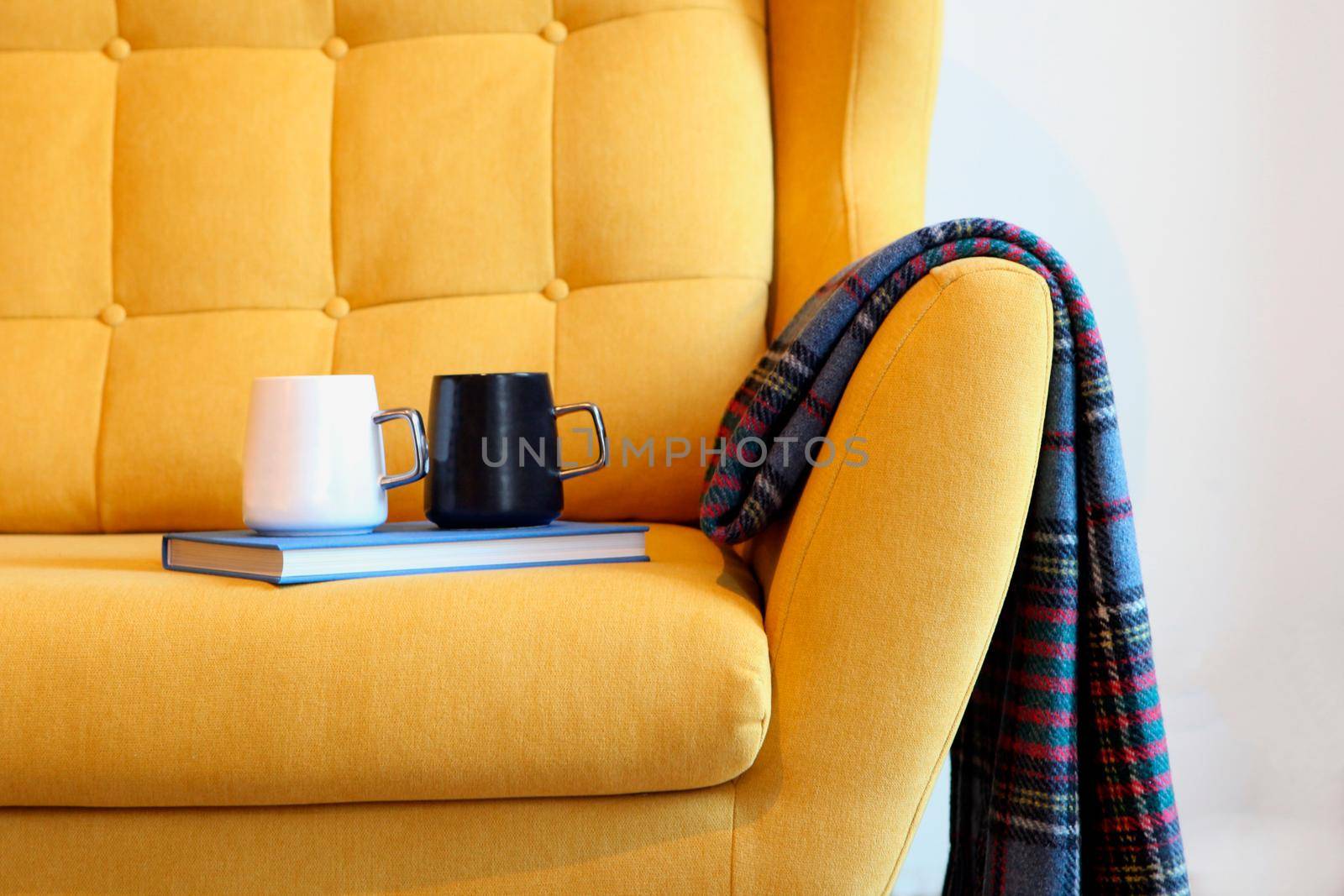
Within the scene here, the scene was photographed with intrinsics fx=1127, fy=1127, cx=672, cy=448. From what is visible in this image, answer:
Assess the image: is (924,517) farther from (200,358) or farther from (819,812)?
(200,358)

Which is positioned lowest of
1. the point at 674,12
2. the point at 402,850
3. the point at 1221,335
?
the point at 402,850

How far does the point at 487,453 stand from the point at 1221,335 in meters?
1.05

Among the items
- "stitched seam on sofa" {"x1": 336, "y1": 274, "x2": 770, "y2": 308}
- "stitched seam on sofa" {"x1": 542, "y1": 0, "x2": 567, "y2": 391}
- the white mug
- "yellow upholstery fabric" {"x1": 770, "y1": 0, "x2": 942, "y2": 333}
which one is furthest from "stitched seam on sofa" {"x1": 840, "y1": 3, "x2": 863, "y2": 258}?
the white mug

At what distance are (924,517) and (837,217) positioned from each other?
0.56 m

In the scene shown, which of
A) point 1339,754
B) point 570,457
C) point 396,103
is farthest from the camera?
point 1339,754

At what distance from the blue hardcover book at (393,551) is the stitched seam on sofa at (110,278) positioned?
454 millimetres

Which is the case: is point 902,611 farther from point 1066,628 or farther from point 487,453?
point 487,453

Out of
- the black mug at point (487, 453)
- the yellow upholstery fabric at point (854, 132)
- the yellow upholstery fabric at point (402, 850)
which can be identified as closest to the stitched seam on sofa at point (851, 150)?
the yellow upholstery fabric at point (854, 132)

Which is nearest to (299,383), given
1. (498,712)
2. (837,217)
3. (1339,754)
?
(498,712)

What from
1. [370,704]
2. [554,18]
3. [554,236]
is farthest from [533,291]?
[370,704]

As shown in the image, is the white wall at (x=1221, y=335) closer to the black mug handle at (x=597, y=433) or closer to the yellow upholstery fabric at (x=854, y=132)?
the yellow upholstery fabric at (x=854, y=132)

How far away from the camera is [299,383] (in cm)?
86

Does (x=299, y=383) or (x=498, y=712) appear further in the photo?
(x=299, y=383)

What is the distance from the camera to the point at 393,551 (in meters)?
0.81
